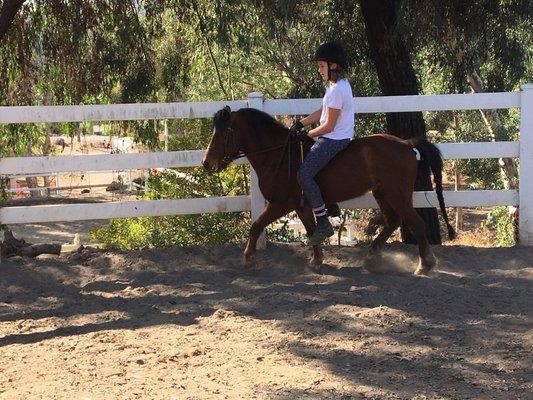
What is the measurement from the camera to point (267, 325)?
5.53m

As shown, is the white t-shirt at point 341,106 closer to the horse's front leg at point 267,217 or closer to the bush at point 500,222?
the horse's front leg at point 267,217

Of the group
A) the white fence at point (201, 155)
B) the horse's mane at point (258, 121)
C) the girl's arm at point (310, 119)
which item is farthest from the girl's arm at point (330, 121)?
the white fence at point (201, 155)

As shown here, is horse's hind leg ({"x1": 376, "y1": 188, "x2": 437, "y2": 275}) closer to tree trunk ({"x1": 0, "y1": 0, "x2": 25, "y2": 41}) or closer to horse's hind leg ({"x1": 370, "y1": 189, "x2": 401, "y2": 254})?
horse's hind leg ({"x1": 370, "y1": 189, "x2": 401, "y2": 254})

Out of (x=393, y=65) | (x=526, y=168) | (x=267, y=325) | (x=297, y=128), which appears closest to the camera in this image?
(x=267, y=325)

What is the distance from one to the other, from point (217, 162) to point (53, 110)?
74.8 inches

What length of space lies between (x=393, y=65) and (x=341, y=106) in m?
2.95

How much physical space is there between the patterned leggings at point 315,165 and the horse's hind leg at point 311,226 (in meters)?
0.33

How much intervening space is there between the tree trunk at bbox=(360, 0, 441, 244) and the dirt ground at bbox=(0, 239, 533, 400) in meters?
1.80

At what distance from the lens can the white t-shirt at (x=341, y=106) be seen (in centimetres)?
645

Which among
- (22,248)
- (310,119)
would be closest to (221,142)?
(310,119)

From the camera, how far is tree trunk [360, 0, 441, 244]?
8961 mm

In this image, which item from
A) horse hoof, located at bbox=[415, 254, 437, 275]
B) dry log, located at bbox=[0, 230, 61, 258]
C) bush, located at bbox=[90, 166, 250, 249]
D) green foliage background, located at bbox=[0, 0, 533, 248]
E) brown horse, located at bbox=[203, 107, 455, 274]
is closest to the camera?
brown horse, located at bbox=[203, 107, 455, 274]

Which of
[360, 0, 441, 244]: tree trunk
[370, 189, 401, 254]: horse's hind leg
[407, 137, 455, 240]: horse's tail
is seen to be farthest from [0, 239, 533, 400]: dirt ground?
[360, 0, 441, 244]: tree trunk

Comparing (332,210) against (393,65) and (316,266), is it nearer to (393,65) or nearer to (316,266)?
(316,266)
